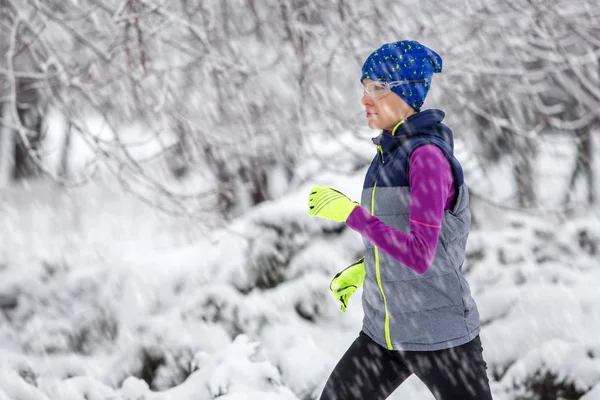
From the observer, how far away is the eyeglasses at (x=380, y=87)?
1.88 meters

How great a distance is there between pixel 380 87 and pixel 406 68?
106 millimetres

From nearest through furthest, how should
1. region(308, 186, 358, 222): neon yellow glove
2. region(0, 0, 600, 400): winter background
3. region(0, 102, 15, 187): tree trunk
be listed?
region(308, 186, 358, 222): neon yellow glove
region(0, 0, 600, 400): winter background
region(0, 102, 15, 187): tree trunk

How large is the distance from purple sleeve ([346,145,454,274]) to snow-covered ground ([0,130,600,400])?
1936mm

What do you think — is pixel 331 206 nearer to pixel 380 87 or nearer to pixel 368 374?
pixel 380 87

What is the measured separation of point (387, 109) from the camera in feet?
6.25

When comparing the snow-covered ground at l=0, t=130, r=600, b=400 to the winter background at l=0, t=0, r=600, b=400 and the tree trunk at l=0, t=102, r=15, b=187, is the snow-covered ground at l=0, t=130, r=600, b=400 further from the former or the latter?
the tree trunk at l=0, t=102, r=15, b=187

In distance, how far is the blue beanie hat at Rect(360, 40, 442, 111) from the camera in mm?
1883

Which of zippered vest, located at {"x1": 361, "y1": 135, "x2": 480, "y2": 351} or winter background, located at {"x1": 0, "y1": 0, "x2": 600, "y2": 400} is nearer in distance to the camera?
zippered vest, located at {"x1": 361, "y1": 135, "x2": 480, "y2": 351}

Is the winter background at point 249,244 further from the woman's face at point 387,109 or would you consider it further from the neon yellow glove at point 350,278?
the woman's face at point 387,109

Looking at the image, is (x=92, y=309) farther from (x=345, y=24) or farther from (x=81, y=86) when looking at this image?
(x=345, y=24)

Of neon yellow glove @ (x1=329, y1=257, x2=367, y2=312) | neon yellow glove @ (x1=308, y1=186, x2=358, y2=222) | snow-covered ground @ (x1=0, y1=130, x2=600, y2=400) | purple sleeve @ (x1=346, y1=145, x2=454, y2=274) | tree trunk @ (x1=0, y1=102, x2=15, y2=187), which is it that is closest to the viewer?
purple sleeve @ (x1=346, y1=145, x2=454, y2=274)

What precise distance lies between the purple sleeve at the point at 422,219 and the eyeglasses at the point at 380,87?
304 millimetres

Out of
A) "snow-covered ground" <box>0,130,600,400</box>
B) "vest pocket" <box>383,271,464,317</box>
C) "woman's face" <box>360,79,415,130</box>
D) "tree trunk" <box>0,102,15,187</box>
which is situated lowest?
"snow-covered ground" <box>0,130,600,400</box>

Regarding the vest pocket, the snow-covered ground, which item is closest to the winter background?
the snow-covered ground
